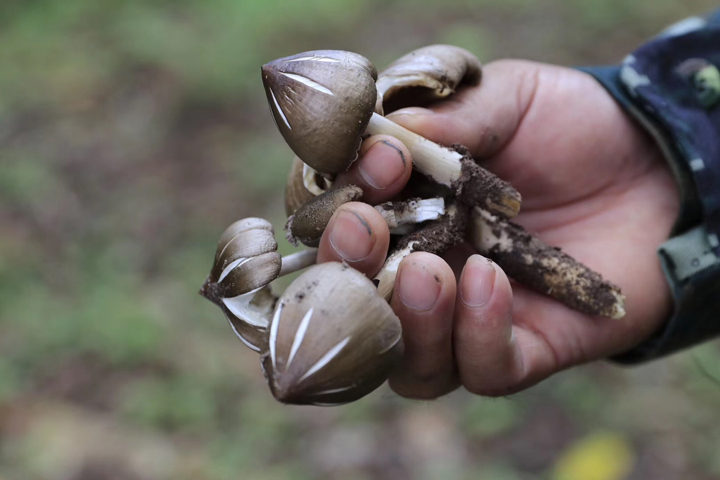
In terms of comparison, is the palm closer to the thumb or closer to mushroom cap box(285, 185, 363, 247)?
the thumb

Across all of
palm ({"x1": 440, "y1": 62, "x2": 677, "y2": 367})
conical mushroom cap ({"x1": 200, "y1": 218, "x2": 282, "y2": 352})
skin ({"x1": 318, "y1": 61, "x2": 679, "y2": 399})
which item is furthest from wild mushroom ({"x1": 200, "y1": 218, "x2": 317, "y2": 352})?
palm ({"x1": 440, "y1": 62, "x2": 677, "y2": 367})

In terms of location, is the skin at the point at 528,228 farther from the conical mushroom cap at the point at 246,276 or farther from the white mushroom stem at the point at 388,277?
the conical mushroom cap at the point at 246,276

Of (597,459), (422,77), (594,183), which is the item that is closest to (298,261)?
(422,77)

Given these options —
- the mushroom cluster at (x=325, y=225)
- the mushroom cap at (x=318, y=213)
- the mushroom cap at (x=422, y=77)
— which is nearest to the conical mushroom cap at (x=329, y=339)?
the mushroom cluster at (x=325, y=225)

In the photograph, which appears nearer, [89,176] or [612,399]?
[612,399]

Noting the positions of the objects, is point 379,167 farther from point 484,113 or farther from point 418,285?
point 484,113

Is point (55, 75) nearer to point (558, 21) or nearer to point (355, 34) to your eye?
point (355, 34)

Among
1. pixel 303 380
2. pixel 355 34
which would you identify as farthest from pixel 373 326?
pixel 355 34
